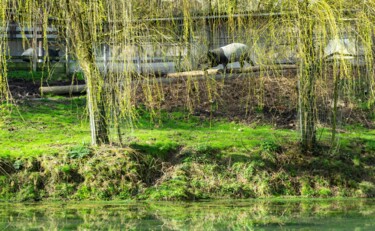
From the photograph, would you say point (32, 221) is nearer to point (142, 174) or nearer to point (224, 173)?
point (142, 174)

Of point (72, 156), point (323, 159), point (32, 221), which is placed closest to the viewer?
point (32, 221)

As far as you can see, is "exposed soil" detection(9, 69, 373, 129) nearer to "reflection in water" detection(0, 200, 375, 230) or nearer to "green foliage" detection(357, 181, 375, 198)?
"green foliage" detection(357, 181, 375, 198)

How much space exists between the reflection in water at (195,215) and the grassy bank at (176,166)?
561 mm

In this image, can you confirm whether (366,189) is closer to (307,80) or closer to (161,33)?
(307,80)

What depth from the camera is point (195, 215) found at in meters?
11.8

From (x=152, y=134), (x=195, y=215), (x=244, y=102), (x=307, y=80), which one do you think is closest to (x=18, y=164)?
(x=152, y=134)

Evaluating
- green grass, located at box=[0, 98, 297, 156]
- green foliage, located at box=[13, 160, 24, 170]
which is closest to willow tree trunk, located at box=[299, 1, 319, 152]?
green grass, located at box=[0, 98, 297, 156]

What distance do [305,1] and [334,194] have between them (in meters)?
3.61

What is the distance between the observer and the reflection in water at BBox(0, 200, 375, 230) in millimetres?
10648

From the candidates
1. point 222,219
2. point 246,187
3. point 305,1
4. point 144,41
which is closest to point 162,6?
point 144,41

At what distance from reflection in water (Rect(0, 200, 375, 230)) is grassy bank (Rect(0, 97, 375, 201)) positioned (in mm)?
561

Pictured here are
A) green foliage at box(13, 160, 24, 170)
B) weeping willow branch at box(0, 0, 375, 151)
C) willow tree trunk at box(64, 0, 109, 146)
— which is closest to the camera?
weeping willow branch at box(0, 0, 375, 151)

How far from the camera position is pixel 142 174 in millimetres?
14180

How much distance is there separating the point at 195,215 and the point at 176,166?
2.81 m
